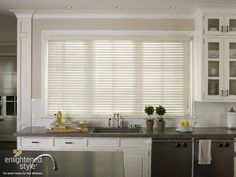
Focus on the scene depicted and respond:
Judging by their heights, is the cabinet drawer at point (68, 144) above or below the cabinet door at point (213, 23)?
below

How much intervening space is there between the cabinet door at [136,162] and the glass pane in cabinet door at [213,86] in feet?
4.03

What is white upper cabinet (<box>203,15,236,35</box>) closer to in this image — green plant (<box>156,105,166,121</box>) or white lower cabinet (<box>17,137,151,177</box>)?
green plant (<box>156,105,166,121</box>)

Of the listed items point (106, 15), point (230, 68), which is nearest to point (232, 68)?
point (230, 68)

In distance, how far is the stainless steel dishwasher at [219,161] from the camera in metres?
3.46

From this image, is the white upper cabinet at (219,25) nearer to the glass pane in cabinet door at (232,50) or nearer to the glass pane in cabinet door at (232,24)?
the glass pane in cabinet door at (232,24)

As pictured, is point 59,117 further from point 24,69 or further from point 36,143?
point 24,69

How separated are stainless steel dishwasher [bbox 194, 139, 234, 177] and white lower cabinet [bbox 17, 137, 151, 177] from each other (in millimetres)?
619

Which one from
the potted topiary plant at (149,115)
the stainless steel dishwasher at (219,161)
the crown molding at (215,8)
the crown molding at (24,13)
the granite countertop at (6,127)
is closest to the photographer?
the stainless steel dishwasher at (219,161)

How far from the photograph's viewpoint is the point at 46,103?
4.14m

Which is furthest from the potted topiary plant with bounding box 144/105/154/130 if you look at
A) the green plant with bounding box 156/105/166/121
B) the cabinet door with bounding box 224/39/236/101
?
the cabinet door with bounding box 224/39/236/101

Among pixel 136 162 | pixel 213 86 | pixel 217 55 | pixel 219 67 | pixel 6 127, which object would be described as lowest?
pixel 136 162

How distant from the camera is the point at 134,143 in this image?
11.7ft

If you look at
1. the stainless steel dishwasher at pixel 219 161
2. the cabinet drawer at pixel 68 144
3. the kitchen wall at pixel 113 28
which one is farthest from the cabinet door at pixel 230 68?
the cabinet drawer at pixel 68 144

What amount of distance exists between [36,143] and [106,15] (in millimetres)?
2095
